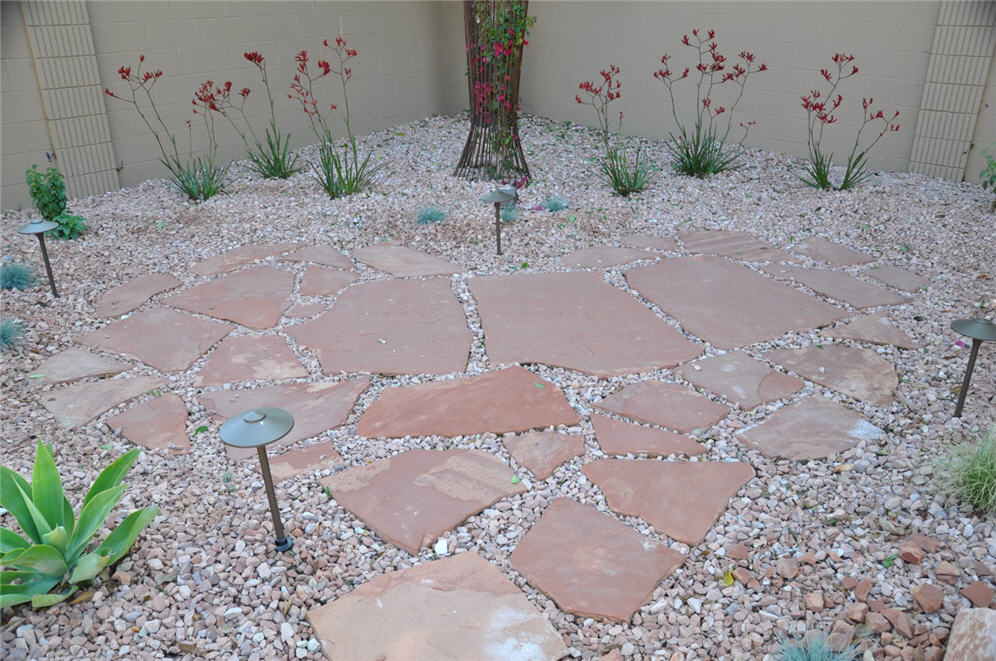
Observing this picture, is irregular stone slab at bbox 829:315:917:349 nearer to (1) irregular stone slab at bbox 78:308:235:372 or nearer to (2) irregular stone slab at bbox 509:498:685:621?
(2) irregular stone slab at bbox 509:498:685:621

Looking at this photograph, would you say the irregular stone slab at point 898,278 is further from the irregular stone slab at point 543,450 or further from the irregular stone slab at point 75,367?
the irregular stone slab at point 75,367

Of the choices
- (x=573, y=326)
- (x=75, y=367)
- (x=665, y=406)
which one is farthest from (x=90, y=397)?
(x=665, y=406)

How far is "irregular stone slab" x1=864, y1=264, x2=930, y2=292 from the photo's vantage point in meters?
3.46

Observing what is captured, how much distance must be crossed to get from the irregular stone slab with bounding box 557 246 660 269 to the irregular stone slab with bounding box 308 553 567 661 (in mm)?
2150

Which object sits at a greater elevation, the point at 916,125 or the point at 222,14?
the point at 222,14

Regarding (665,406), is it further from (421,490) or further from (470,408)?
(421,490)

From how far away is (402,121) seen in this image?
6.66 meters

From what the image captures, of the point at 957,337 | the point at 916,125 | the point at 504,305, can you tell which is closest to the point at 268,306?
the point at 504,305

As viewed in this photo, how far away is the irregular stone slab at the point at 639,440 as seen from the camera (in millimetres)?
2322

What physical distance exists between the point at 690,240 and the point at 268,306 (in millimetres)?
2246

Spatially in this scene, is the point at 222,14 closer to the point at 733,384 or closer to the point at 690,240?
the point at 690,240

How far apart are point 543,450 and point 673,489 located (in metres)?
0.41

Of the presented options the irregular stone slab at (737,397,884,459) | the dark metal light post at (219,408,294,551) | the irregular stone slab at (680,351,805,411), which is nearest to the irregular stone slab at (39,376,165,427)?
the dark metal light post at (219,408,294,551)

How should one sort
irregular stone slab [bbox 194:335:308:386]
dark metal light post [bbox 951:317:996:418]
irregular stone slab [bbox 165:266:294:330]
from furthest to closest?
irregular stone slab [bbox 165:266:294:330] < irregular stone slab [bbox 194:335:308:386] < dark metal light post [bbox 951:317:996:418]
